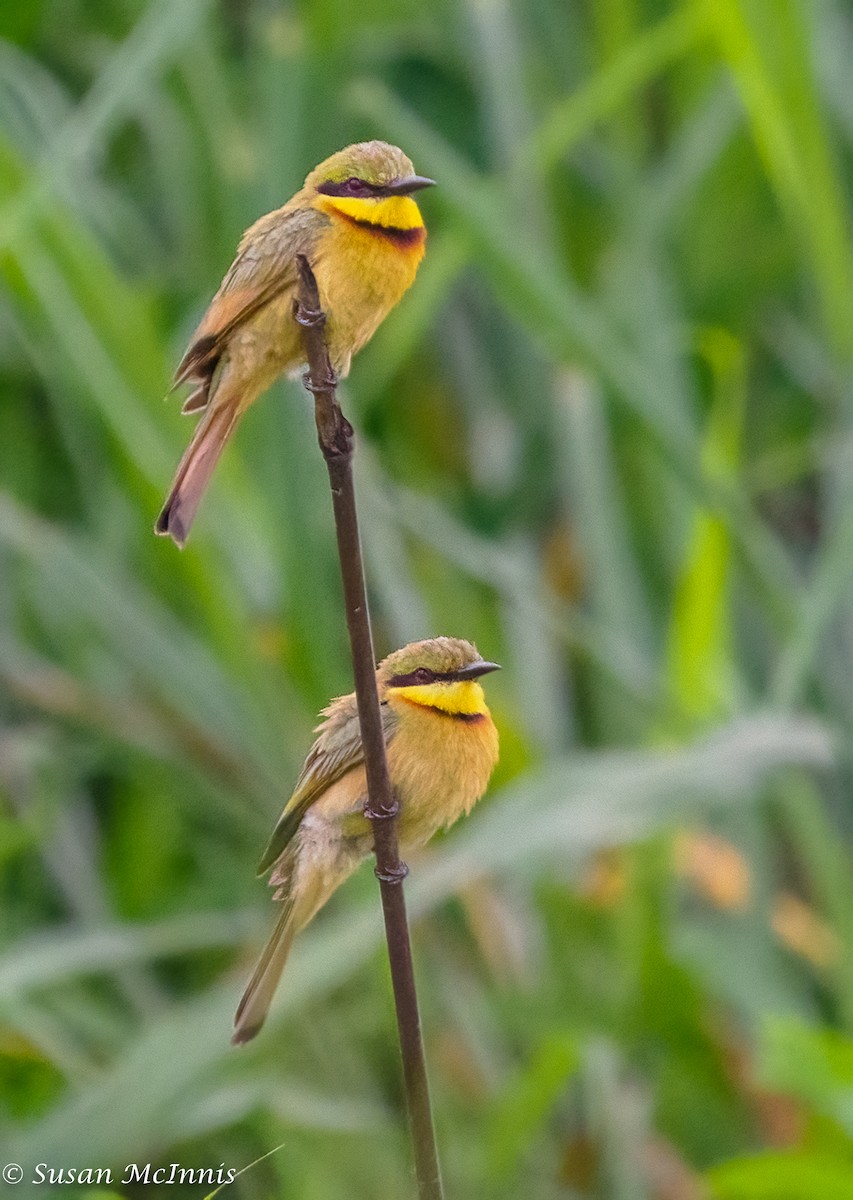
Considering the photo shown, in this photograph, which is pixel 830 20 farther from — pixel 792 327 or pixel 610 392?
pixel 610 392

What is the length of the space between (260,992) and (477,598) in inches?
73.8

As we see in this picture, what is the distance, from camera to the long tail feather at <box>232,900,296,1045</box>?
0.87 m

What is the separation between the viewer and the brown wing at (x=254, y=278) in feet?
3.57

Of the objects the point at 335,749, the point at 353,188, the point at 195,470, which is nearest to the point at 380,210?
the point at 353,188

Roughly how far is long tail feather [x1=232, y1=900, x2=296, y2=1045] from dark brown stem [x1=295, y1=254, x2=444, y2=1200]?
0.11m

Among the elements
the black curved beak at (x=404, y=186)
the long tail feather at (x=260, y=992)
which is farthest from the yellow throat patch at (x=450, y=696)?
the black curved beak at (x=404, y=186)

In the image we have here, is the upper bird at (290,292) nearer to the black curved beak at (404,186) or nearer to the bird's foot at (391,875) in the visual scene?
the black curved beak at (404,186)

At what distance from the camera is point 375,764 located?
0.81m

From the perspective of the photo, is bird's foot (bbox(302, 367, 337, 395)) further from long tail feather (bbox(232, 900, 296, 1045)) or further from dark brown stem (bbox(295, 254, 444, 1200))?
long tail feather (bbox(232, 900, 296, 1045))

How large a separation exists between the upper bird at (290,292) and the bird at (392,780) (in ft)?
0.55

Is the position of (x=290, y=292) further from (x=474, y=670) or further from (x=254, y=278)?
(x=474, y=670)

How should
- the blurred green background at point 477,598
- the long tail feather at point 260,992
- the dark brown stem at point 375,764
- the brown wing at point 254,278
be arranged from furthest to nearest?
the blurred green background at point 477,598 < the brown wing at point 254,278 < the long tail feather at point 260,992 < the dark brown stem at point 375,764

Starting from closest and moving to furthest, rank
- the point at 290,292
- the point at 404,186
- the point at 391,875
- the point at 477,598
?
the point at 391,875 → the point at 404,186 → the point at 290,292 → the point at 477,598

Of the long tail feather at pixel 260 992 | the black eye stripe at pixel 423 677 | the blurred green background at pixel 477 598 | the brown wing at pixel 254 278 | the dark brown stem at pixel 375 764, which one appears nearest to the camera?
the dark brown stem at pixel 375 764
